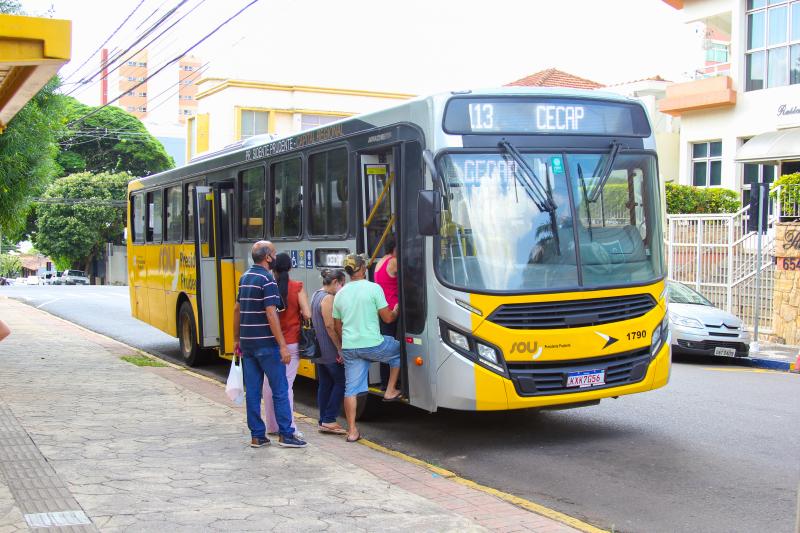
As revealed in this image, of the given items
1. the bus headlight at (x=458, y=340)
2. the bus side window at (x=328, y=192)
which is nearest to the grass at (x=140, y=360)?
the bus side window at (x=328, y=192)

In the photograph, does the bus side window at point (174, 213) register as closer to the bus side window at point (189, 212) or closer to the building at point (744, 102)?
the bus side window at point (189, 212)

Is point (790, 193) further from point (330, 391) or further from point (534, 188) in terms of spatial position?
point (330, 391)

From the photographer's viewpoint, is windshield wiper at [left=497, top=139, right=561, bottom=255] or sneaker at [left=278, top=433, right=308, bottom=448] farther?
windshield wiper at [left=497, top=139, right=561, bottom=255]

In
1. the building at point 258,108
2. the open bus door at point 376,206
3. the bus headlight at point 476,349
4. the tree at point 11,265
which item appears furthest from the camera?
the tree at point 11,265

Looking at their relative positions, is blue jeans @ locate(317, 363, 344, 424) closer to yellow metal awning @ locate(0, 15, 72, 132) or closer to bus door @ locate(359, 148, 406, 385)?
bus door @ locate(359, 148, 406, 385)

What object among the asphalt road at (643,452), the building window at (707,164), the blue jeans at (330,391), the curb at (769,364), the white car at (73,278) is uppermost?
the building window at (707,164)

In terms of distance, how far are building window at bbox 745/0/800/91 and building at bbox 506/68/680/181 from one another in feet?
10.9

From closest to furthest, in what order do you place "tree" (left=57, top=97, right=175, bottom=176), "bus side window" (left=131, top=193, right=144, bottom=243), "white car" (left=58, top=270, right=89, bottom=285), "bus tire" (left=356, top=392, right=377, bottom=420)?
"bus tire" (left=356, top=392, right=377, bottom=420), "bus side window" (left=131, top=193, right=144, bottom=243), "white car" (left=58, top=270, right=89, bottom=285), "tree" (left=57, top=97, right=175, bottom=176)

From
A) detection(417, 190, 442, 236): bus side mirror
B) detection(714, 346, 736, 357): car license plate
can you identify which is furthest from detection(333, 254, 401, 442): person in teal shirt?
detection(714, 346, 736, 357): car license plate

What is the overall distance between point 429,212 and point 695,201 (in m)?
18.8

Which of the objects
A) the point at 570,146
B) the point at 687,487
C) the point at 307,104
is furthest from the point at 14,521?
the point at 307,104

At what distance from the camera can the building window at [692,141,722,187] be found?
28.9 meters

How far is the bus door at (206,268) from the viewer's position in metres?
13.7

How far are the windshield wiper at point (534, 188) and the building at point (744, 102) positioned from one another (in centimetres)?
1749
